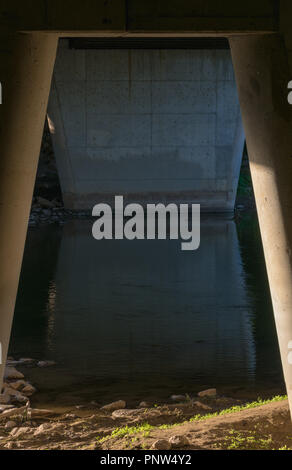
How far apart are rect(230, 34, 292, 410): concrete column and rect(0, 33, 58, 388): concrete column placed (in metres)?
1.43

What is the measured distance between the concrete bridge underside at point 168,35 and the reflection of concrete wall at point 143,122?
19.3 meters

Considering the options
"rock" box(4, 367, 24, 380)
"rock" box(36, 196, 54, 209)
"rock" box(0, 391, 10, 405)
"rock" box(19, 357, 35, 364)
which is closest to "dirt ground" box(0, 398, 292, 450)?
"rock" box(0, 391, 10, 405)

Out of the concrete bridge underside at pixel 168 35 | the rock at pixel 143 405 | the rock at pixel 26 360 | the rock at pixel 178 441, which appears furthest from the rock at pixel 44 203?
the rock at pixel 178 441

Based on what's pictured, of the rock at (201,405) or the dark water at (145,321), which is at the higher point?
the dark water at (145,321)

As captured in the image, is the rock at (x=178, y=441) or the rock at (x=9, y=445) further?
the rock at (x=9, y=445)

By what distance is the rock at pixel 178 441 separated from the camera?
5.84m

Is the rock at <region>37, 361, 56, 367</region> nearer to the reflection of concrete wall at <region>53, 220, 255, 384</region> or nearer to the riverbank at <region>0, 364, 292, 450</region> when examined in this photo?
the reflection of concrete wall at <region>53, 220, 255, 384</region>

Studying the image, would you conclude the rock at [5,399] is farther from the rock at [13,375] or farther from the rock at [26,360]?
the rock at [26,360]

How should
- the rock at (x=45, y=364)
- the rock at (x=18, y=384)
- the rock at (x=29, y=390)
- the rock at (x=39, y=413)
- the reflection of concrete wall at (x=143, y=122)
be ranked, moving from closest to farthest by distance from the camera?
the rock at (x=39, y=413) → the rock at (x=29, y=390) → the rock at (x=18, y=384) → the rock at (x=45, y=364) → the reflection of concrete wall at (x=143, y=122)

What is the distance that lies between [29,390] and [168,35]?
179 inches

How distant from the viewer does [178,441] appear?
5.87 metres

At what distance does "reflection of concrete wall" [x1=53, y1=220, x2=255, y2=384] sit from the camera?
400 inches
